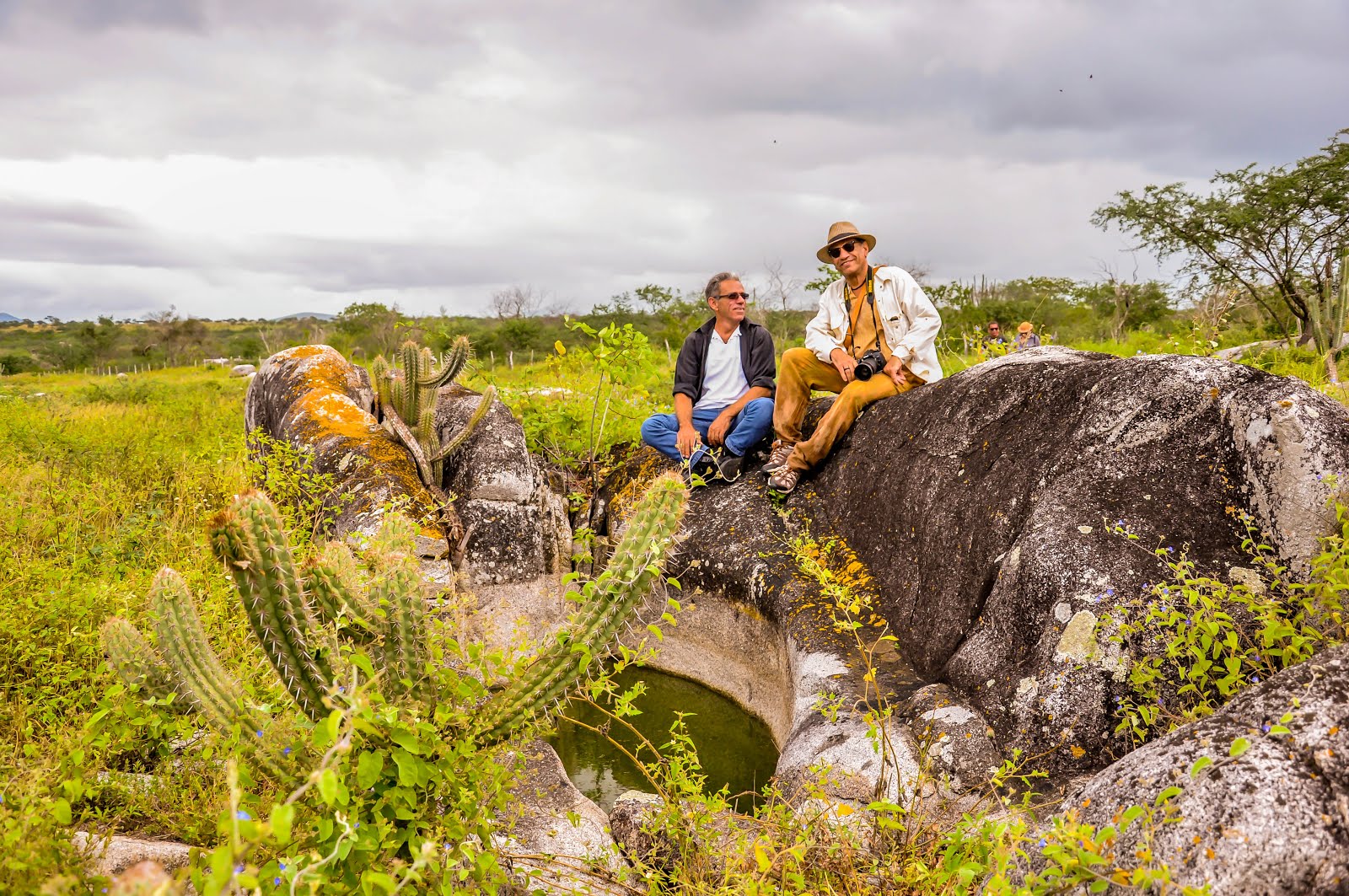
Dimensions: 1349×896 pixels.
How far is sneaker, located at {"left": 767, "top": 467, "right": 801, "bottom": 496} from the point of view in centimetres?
562

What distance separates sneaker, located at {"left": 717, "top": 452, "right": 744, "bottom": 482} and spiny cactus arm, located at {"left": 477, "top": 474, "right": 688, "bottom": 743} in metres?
3.47

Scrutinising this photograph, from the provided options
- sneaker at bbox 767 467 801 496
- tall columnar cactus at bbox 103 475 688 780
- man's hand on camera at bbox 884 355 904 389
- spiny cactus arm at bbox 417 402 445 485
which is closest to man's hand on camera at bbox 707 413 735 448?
sneaker at bbox 767 467 801 496

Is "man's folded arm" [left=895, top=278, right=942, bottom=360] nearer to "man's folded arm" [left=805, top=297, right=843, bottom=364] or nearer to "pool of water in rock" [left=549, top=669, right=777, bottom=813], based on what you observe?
"man's folded arm" [left=805, top=297, right=843, bottom=364]

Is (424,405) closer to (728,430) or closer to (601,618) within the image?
(728,430)

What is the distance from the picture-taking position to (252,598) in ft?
7.17

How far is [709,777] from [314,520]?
3259mm

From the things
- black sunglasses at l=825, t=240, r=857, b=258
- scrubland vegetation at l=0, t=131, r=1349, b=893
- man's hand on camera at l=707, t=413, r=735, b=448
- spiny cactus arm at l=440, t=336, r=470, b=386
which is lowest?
scrubland vegetation at l=0, t=131, r=1349, b=893

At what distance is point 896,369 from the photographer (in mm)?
5453

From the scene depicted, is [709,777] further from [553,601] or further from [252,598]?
[252,598]

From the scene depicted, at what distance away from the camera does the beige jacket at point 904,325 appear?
5.40 meters

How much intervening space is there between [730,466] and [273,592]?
421 centimetres

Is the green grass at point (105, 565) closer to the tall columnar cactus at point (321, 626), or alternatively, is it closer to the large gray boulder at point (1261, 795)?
the tall columnar cactus at point (321, 626)

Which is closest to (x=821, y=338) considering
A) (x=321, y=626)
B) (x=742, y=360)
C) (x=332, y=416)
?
(x=742, y=360)

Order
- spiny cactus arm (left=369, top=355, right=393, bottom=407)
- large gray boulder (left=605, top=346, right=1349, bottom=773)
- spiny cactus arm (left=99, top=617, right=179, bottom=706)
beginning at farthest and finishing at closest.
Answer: spiny cactus arm (left=369, top=355, right=393, bottom=407) → large gray boulder (left=605, top=346, right=1349, bottom=773) → spiny cactus arm (left=99, top=617, right=179, bottom=706)
